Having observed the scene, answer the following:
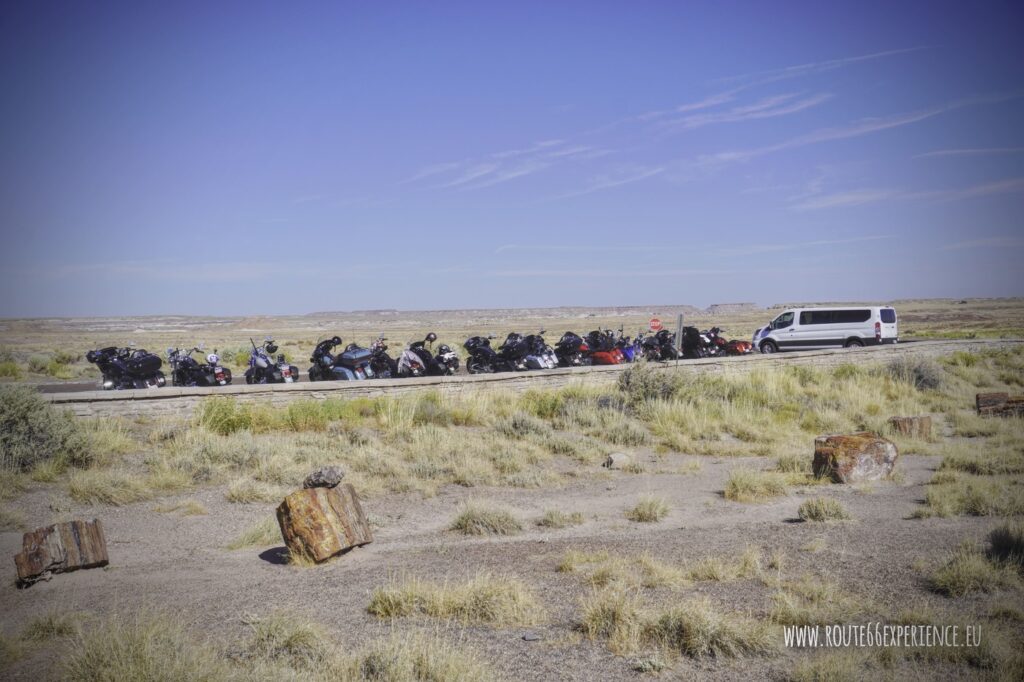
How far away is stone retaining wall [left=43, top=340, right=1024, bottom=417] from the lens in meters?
13.2

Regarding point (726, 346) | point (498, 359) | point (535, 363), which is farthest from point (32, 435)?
point (726, 346)

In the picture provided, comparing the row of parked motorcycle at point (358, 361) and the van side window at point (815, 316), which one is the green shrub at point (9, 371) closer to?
the row of parked motorcycle at point (358, 361)

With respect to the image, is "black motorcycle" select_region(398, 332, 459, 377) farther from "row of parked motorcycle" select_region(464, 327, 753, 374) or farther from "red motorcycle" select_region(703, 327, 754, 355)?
"red motorcycle" select_region(703, 327, 754, 355)

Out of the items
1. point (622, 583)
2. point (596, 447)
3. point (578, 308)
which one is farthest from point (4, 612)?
point (578, 308)

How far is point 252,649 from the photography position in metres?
4.91

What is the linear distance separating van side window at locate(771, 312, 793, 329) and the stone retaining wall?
6.26 m

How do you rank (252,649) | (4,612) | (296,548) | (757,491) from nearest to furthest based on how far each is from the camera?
(252,649)
(4,612)
(296,548)
(757,491)

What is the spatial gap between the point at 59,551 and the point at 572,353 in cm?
1934

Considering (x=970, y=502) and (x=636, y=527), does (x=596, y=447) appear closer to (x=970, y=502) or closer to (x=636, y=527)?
(x=636, y=527)

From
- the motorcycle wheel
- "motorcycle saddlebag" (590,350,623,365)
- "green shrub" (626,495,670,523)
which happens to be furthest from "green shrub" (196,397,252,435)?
"motorcycle saddlebag" (590,350,623,365)

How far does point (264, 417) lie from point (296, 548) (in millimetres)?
7167

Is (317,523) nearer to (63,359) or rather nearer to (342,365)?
(342,365)

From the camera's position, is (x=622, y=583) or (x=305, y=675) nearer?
(x=305, y=675)

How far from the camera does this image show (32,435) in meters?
10.6
